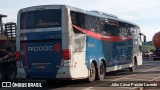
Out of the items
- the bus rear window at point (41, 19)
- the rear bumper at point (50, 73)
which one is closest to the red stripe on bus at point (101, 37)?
the bus rear window at point (41, 19)

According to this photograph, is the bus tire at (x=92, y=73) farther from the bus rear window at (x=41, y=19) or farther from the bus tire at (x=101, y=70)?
the bus rear window at (x=41, y=19)

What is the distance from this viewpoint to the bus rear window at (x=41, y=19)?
15.2 metres

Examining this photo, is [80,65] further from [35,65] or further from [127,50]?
[127,50]

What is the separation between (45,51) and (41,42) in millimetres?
A: 409

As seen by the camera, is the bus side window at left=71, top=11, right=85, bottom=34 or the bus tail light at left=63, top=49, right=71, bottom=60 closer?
the bus tail light at left=63, top=49, right=71, bottom=60

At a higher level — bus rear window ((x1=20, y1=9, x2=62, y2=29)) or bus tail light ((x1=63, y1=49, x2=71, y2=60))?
bus rear window ((x1=20, y1=9, x2=62, y2=29))

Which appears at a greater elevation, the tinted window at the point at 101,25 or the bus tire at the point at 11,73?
the tinted window at the point at 101,25

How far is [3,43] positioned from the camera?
Result: 19.2 metres

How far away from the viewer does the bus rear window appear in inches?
600

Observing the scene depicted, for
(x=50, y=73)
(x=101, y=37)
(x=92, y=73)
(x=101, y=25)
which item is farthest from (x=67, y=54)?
(x=101, y=25)

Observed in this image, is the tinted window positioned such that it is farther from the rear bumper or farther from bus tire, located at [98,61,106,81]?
the rear bumper

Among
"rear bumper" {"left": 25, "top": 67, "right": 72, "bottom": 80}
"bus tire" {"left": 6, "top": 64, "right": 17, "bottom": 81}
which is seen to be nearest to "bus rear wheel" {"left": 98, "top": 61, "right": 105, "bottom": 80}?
"rear bumper" {"left": 25, "top": 67, "right": 72, "bottom": 80}

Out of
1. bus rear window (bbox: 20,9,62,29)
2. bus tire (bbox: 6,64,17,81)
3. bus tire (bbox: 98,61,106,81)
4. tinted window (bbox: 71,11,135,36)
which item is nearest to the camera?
bus rear window (bbox: 20,9,62,29)

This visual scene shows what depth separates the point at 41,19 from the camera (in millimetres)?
15469
